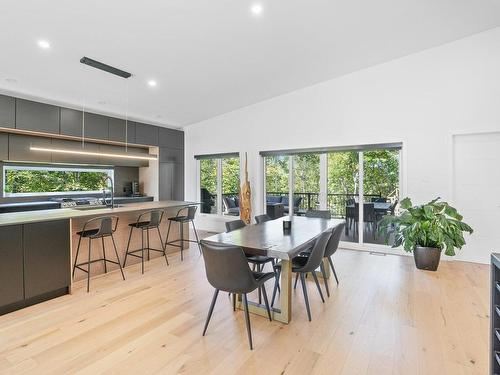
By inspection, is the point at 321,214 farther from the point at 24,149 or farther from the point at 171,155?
the point at 24,149

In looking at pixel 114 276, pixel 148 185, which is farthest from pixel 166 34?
pixel 148 185

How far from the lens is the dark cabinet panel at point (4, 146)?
4.75 m

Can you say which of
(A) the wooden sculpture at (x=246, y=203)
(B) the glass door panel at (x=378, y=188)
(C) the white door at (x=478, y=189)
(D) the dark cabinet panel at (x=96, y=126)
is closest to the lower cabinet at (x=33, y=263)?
(D) the dark cabinet panel at (x=96, y=126)

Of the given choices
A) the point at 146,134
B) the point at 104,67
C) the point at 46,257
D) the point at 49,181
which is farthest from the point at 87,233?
the point at 146,134

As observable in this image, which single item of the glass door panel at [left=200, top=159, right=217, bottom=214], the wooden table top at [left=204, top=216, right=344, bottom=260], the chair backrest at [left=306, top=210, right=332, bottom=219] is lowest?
the wooden table top at [left=204, top=216, right=344, bottom=260]

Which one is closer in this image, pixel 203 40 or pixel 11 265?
pixel 11 265

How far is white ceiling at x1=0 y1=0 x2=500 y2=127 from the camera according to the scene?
10.1 feet

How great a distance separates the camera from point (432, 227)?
13.8 ft

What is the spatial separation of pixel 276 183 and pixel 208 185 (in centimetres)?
211

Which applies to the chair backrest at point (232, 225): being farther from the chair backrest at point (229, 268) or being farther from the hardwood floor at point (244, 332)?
the chair backrest at point (229, 268)

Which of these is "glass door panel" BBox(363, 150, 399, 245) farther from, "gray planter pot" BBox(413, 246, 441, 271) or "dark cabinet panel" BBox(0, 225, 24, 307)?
"dark cabinet panel" BBox(0, 225, 24, 307)

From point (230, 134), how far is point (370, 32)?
392 centimetres

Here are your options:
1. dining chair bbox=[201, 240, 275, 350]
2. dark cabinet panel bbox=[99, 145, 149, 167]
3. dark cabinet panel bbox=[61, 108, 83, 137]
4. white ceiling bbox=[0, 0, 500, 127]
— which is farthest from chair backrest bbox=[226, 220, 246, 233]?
dark cabinet panel bbox=[61, 108, 83, 137]

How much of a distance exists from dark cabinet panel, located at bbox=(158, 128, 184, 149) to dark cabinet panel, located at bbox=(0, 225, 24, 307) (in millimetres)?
4545
